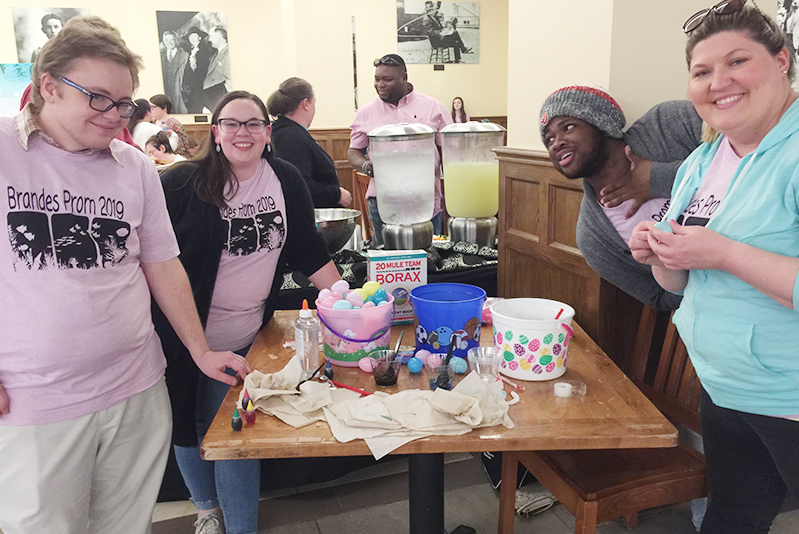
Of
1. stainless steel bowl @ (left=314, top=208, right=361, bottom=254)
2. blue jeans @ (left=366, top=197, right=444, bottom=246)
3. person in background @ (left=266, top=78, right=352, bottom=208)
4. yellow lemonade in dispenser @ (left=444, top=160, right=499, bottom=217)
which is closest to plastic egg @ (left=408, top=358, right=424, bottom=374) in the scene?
stainless steel bowl @ (left=314, top=208, right=361, bottom=254)

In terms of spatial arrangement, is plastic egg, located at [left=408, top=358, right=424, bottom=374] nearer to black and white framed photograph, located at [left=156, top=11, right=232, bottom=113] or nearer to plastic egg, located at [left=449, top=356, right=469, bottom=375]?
plastic egg, located at [left=449, top=356, right=469, bottom=375]

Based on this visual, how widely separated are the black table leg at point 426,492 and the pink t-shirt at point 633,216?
851 mm

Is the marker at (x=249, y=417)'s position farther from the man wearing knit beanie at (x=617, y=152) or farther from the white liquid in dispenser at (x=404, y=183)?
the white liquid in dispenser at (x=404, y=183)

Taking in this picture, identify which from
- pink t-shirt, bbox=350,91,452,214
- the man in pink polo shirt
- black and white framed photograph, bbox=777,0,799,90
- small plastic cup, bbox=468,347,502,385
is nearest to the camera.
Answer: small plastic cup, bbox=468,347,502,385

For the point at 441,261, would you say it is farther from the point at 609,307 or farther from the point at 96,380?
the point at 96,380

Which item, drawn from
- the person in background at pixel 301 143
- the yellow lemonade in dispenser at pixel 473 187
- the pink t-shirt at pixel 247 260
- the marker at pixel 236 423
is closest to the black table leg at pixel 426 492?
the marker at pixel 236 423

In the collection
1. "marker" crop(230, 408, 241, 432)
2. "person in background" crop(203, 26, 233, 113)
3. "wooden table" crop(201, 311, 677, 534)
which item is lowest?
"wooden table" crop(201, 311, 677, 534)

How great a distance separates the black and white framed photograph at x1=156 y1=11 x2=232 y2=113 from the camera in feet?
25.6

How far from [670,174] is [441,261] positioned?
130 cm

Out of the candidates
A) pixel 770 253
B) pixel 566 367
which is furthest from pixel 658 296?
pixel 770 253

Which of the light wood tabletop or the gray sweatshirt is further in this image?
the gray sweatshirt

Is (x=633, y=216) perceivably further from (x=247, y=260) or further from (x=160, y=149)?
(x=160, y=149)

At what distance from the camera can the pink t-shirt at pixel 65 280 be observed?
4.19ft

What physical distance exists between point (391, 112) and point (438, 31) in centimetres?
491
